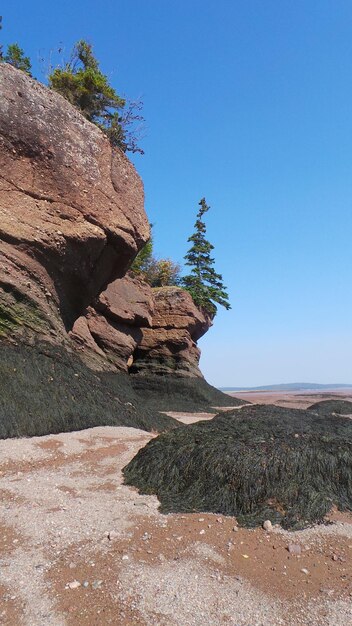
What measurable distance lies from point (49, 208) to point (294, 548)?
1143 cm

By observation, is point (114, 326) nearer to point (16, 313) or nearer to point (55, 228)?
point (55, 228)

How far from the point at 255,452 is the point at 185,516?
1.46m

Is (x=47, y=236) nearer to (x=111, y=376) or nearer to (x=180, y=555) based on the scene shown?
(x=111, y=376)

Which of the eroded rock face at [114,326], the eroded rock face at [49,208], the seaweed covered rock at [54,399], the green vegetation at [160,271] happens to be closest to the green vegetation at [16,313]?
the eroded rock face at [49,208]

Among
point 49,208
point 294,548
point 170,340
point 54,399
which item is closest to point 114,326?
point 170,340

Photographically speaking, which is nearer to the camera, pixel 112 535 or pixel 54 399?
pixel 112 535

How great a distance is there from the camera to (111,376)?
17.2 meters

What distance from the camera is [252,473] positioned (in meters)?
5.29

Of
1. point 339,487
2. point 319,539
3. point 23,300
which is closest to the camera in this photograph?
point 319,539

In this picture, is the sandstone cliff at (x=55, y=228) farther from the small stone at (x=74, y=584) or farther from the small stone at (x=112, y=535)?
the small stone at (x=74, y=584)

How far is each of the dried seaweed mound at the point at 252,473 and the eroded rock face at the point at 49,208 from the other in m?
6.95

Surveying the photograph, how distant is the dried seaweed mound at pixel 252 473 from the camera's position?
489 centimetres

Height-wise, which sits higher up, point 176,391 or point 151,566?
point 176,391

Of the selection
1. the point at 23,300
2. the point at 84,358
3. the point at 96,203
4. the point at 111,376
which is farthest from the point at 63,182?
the point at 111,376
